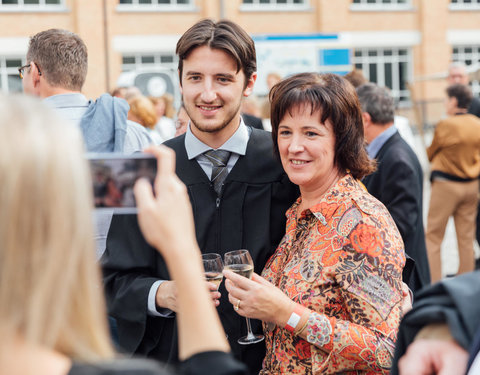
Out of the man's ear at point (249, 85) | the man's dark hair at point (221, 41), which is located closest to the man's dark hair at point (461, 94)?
the man's ear at point (249, 85)

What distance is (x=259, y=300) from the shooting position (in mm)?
2172

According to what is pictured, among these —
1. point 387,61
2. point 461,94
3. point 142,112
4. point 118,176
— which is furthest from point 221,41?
point 387,61

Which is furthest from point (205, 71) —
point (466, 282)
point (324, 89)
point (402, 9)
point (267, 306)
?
point (402, 9)

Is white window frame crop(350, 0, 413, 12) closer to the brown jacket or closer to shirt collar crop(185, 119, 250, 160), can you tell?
the brown jacket

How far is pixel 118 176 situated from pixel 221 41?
1.50m

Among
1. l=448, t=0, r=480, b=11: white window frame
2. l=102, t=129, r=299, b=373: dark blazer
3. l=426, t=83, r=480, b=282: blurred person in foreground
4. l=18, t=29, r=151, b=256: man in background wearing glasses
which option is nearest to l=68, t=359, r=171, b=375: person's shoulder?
l=102, t=129, r=299, b=373: dark blazer

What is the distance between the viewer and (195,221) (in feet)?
8.58

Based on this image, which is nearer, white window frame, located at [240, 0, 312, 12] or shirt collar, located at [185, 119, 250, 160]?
shirt collar, located at [185, 119, 250, 160]

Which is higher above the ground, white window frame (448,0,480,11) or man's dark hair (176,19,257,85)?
white window frame (448,0,480,11)

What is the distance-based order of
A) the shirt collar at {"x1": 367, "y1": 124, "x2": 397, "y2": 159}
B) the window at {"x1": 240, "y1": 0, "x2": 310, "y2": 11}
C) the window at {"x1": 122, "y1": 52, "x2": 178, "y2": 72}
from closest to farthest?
1. the shirt collar at {"x1": 367, "y1": 124, "x2": 397, "y2": 159}
2. the window at {"x1": 122, "y1": 52, "x2": 178, "y2": 72}
3. the window at {"x1": 240, "y1": 0, "x2": 310, "y2": 11}

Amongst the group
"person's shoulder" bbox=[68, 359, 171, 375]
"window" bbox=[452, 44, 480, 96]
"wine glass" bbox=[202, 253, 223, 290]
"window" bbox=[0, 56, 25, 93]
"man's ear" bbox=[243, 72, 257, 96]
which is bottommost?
"wine glass" bbox=[202, 253, 223, 290]

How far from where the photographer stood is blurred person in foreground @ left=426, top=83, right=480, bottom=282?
7410mm

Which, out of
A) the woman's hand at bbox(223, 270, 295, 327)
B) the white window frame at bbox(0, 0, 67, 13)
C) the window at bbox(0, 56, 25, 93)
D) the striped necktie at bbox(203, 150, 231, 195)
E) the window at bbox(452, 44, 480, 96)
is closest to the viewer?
the woman's hand at bbox(223, 270, 295, 327)

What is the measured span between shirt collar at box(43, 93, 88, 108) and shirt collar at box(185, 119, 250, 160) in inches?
56.2
